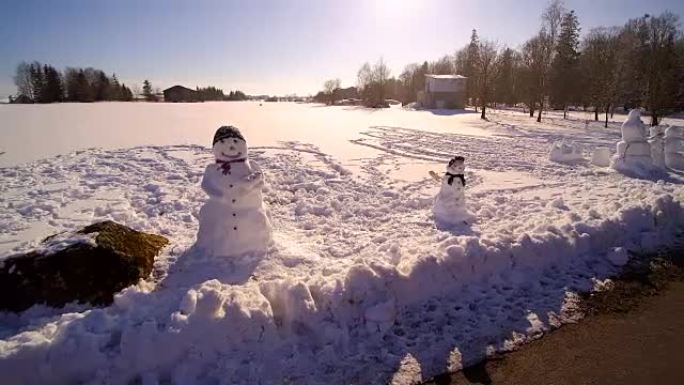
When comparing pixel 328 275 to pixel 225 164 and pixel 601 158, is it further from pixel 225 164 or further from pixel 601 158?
pixel 601 158

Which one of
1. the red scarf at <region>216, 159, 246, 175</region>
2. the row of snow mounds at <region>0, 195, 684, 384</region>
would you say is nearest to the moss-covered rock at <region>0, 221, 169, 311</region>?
the row of snow mounds at <region>0, 195, 684, 384</region>

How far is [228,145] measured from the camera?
5.05m

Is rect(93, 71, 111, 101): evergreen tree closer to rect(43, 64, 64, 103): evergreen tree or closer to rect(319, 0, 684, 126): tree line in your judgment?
rect(43, 64, 64, 103): evergreen tree

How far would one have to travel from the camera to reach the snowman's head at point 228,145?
505 centimetres

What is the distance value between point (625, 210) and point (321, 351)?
5592 millimetres

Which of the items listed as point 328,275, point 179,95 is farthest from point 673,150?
point 179,95

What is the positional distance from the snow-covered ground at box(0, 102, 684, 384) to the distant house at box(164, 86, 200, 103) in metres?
67.3

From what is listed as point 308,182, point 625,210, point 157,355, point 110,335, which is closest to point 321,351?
point 157,355

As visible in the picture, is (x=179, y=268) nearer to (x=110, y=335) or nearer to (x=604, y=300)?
(x=110, y=335)

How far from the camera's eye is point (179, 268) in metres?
4.84

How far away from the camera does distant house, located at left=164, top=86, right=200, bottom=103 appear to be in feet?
237

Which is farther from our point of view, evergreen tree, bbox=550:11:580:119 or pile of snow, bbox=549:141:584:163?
evergreen tree, bbox=550:11:580:119

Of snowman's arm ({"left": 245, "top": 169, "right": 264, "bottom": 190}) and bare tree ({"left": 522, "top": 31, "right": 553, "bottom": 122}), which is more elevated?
bare tree ({"left": 522, "top": 31, "right": 553, "bottom": 122})

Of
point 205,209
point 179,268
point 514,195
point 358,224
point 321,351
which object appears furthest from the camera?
point 514,195
